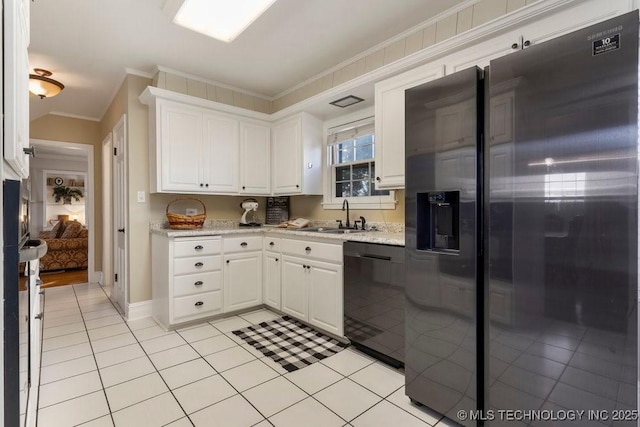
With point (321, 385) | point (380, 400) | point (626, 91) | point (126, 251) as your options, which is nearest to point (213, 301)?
point (126, 251)

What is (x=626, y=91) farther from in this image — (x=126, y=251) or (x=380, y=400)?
(x=126, y=251)

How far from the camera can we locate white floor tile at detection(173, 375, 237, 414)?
1.81 m

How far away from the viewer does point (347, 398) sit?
187cm

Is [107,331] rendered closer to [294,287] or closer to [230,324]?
[230,324]

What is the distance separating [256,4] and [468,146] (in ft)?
5.23

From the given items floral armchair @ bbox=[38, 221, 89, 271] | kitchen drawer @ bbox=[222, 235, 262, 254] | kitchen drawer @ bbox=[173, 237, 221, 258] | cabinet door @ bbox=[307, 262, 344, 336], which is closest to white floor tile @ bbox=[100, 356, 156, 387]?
kitchen drawer @ bbox=[173, 237, 221, 258]

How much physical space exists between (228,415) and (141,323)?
6.20ft

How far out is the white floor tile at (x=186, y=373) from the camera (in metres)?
2.04

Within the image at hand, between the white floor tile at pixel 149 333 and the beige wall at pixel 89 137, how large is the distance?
2.62m

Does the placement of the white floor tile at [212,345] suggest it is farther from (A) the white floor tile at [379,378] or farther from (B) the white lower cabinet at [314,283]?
(A) the white floor tile at [379,378]

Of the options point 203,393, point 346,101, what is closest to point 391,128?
point 346,101

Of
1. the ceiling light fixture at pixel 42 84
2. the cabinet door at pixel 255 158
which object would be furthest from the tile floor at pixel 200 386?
the ceiling light fixture at pixel 42 84

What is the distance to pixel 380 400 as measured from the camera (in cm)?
185

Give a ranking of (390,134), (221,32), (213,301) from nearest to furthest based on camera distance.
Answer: (221,32), (390,134), (213,301)
